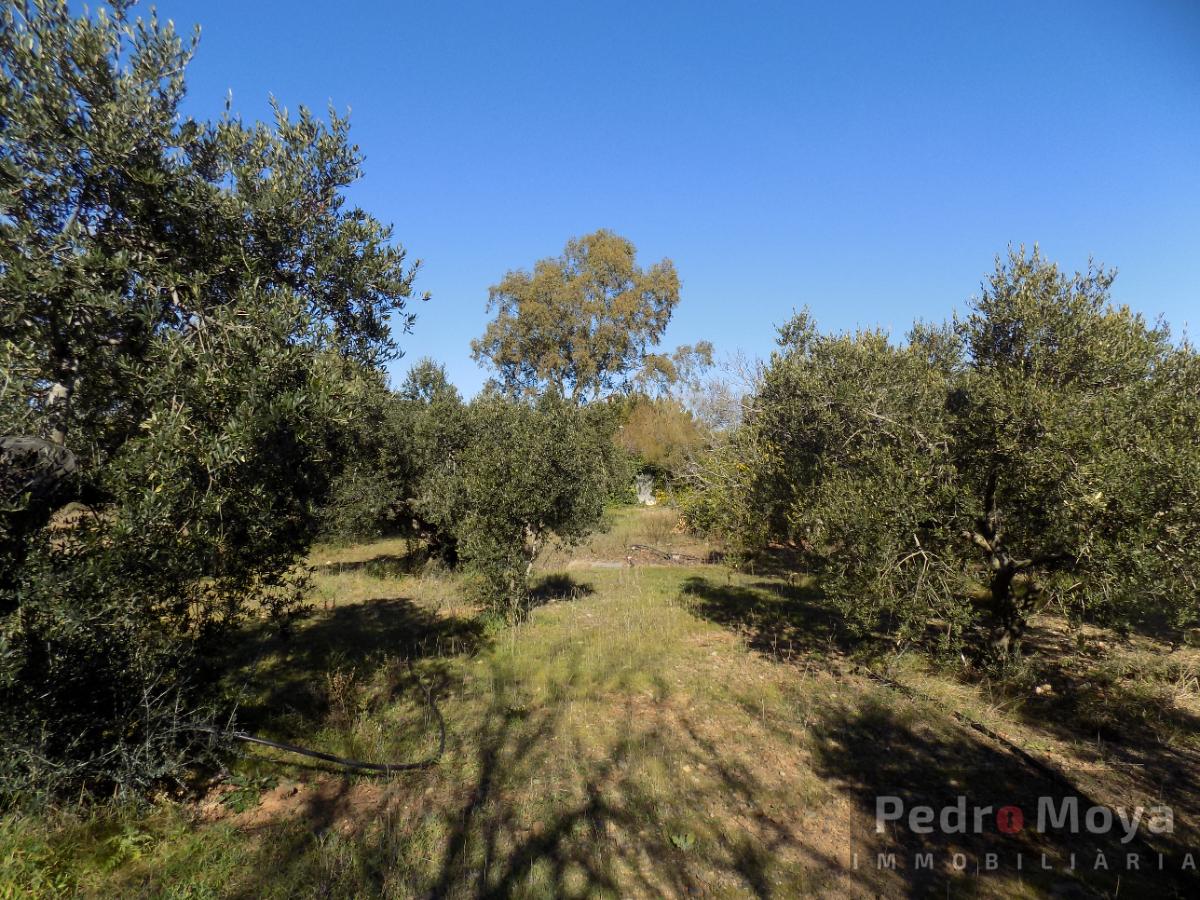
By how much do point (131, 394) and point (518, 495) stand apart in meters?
9.37

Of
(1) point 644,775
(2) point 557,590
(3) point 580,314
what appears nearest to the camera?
(1) point 644,775

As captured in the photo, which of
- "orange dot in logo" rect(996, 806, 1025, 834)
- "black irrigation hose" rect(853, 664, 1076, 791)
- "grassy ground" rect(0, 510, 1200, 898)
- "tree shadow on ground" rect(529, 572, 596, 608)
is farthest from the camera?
"tree shadow on ground" rect(529, 572, 596, 608)

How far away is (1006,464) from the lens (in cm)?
961

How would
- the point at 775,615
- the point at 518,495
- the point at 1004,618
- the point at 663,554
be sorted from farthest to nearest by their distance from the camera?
the point at 663,554
the point at 775,615
the point at 518,495
the point at 1004,618

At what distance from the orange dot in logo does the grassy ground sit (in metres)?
0.17

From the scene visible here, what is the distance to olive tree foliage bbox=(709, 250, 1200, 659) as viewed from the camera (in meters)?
8.37

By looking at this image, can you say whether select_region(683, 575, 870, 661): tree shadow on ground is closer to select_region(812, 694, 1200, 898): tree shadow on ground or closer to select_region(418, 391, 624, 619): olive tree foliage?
select_region(812, 694, 1200, 898): tree shadow on ground

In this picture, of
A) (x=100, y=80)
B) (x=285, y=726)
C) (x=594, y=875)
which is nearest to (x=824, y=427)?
(x=594, y=875)

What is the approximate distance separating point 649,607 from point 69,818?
14.3m

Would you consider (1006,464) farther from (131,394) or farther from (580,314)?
(580,314)

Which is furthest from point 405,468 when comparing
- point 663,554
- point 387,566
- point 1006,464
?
point 1006,464

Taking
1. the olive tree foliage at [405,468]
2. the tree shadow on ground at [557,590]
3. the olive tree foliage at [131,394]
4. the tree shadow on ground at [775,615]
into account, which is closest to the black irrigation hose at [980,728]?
the tree shadow on ground at [775,615]

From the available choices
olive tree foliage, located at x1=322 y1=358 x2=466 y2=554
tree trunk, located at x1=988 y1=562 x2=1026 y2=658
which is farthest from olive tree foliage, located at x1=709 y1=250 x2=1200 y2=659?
olive tree foliage, located at x1=322 y1=358 x2=466 y2=554

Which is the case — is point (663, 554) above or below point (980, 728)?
above
